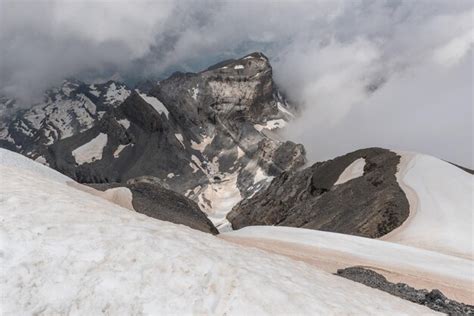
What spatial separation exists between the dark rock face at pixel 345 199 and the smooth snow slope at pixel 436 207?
6.01 ft

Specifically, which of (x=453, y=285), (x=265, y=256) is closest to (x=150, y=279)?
(x=265, y=256)

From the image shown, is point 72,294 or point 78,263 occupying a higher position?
point 78,263

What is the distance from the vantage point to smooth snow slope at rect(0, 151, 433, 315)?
422 inches

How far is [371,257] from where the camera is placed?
36594mm

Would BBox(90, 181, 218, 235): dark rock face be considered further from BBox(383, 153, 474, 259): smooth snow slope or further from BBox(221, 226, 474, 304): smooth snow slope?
BBox(383, 153, 474, 259): smooth snow slope

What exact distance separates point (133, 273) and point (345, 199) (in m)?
66.9

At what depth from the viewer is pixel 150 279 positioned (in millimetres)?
11359

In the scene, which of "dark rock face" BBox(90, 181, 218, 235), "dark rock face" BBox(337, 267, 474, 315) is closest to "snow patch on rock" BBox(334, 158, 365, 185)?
"dark rock face" BBox(90, 181, 218, 235)

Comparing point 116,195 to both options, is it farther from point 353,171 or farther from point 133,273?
point 353,171

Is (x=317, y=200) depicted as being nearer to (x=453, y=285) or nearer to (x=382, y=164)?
(x=382, y=164)

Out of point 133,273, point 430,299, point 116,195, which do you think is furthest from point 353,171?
point 133,273

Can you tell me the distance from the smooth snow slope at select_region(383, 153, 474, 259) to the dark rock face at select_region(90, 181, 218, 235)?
23170mm

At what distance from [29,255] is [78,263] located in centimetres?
113

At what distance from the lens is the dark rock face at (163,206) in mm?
38312
